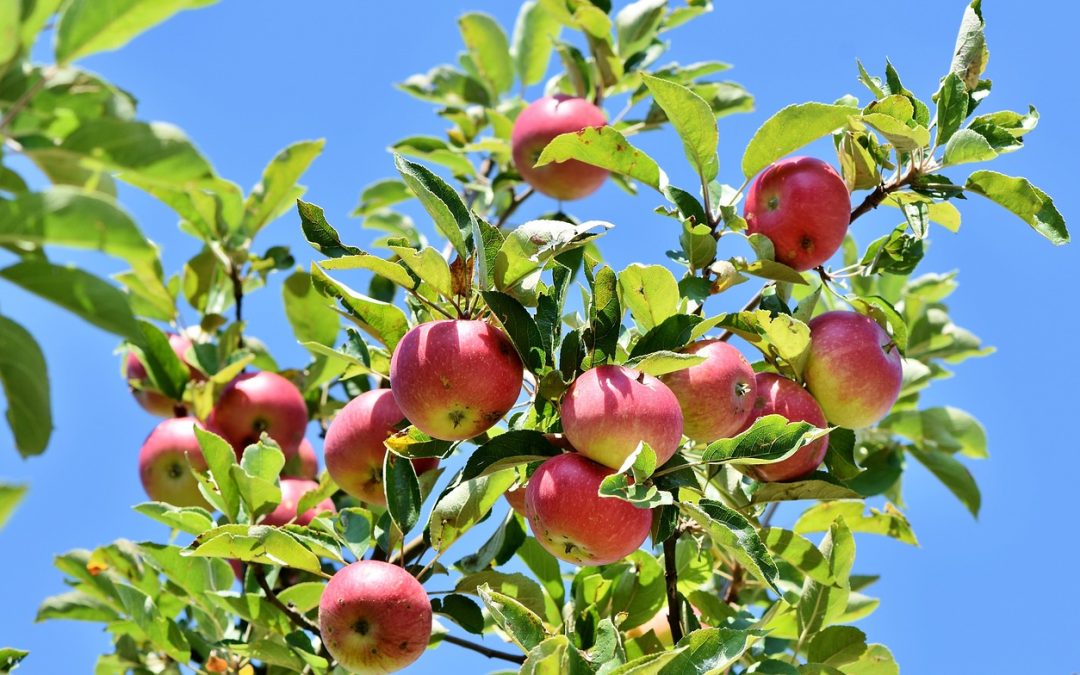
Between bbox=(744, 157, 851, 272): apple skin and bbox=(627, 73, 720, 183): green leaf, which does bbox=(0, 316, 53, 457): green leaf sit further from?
bbox=(744, 157, 851, 272): apple skin

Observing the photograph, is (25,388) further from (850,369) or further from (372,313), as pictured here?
(850,369)

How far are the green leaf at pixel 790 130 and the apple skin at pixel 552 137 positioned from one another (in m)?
1.06

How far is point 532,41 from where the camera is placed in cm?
400

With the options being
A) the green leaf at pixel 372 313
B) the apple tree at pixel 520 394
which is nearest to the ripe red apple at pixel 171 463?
the apple tree at pixel 520 394

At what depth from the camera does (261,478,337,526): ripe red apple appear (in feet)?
8.76

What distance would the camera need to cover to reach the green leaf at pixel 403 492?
212 cm

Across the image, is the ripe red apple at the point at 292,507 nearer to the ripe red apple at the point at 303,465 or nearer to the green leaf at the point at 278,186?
the ripe red apple at the point at 303,465

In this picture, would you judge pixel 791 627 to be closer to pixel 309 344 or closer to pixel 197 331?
pixel 309 344

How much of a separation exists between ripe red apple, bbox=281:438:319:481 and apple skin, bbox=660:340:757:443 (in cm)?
137

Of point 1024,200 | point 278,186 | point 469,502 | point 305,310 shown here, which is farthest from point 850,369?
point 278,186

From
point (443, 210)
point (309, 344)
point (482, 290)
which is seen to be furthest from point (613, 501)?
point (309, 344)

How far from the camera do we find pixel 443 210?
75.2 inches

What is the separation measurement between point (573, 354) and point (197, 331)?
1682mm

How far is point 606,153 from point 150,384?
5.25 feet
